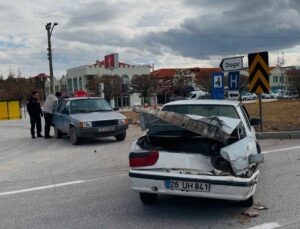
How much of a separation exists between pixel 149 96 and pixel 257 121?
58709mm

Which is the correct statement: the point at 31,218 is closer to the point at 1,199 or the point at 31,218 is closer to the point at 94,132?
the point at 1,199

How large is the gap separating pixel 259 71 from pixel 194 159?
918 cm

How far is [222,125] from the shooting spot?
A: 5520 mm

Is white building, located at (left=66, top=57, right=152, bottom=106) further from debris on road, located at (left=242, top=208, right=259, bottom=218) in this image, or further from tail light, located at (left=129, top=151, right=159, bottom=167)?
debris on road, located at (left=242, top=208, right=259, bottom=218)

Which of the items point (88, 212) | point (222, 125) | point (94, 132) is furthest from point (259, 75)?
point (88, 212)

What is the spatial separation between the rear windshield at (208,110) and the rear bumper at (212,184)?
5.59 ft

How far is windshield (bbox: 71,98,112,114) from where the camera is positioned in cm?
1384

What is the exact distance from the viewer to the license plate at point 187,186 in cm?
493

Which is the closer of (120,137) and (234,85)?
(120,137)

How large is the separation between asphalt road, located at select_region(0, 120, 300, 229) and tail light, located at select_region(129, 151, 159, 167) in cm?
68

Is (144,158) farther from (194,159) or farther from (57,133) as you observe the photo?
(57,133)

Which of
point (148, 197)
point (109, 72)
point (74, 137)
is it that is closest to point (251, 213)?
point (148, 197)

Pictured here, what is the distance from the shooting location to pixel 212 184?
16.0 ft

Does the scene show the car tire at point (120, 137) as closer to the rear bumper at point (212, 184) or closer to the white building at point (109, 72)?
the rear bumper at point (212, 184)
